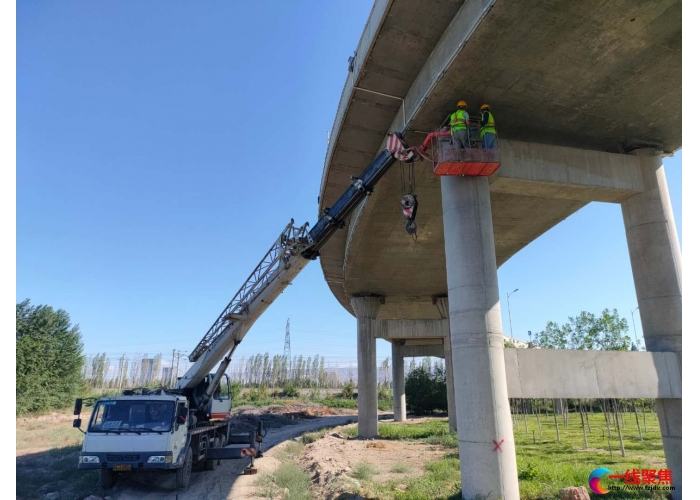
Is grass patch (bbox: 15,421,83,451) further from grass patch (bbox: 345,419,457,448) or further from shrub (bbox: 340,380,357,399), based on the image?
shrub (bbox: 340,380,357,399)

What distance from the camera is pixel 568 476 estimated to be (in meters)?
10.8

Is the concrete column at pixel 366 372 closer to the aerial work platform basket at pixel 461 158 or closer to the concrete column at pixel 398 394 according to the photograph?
the concrete column at pixel 398 394

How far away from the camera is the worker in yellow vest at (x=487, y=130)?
32.7ft

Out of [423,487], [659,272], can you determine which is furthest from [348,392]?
[659,272]

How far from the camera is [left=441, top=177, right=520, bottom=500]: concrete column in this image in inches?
339

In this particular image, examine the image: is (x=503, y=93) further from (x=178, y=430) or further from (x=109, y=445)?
(x=109, y=445)

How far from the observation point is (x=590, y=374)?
985cm

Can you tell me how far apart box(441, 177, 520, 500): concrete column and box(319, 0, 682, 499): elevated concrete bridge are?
0.09ft

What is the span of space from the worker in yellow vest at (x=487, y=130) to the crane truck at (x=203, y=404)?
61.8 inches

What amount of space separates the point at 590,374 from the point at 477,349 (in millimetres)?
2939

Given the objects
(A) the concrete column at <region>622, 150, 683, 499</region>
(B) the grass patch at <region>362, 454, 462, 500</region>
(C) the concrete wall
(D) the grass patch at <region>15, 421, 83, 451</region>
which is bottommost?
(D) the grass patch at <region>15, 421, 83, 451</region>

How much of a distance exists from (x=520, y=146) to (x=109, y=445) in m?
12.5

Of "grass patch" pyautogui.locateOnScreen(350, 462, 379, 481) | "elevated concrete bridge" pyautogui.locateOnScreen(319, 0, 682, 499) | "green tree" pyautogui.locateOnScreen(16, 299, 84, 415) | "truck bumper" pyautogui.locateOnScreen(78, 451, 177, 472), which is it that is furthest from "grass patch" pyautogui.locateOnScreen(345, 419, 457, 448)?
"green tree" pyautogui.locateOnScreen(16, 299, 84, 415)

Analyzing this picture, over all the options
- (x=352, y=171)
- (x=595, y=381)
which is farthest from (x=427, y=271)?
(x=595, y=381)
